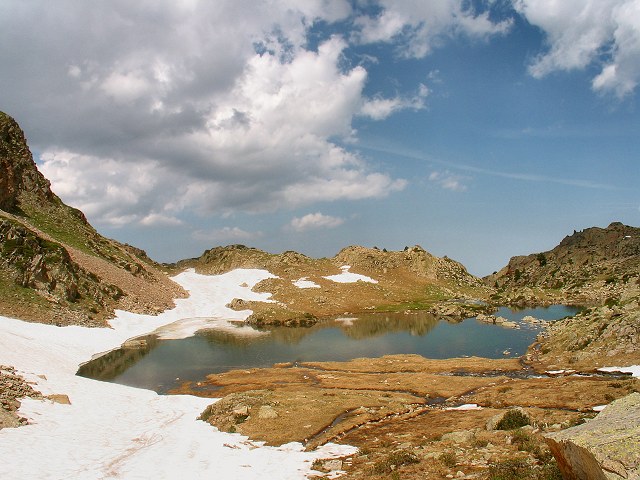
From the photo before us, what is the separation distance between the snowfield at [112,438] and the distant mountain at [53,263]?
56.7 feet

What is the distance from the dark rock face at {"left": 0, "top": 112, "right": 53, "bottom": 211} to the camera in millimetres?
116137

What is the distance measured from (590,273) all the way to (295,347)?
448 feet

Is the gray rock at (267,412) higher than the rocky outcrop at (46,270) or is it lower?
lower

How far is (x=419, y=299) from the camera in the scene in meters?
150

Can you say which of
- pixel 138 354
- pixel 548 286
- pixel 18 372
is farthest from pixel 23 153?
pixel 548 286

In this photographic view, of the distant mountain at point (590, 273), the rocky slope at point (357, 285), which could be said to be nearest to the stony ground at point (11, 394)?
the rocky slope at point (357, 285)

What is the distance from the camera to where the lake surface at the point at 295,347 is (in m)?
60.9

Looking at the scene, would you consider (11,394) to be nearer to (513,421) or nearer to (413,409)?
(413,409)

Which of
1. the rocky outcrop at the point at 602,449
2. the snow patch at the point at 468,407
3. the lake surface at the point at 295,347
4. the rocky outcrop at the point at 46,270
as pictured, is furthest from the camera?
the rocky outcrop at the point at 46,270

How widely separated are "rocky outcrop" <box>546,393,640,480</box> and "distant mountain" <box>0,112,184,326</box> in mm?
80015

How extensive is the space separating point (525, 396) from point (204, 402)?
30772mm

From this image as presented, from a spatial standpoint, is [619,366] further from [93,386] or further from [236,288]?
[236,288]

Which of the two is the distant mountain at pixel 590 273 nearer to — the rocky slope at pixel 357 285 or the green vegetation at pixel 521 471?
the rocky slope at pixel 357 285

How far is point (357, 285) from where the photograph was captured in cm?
15762
